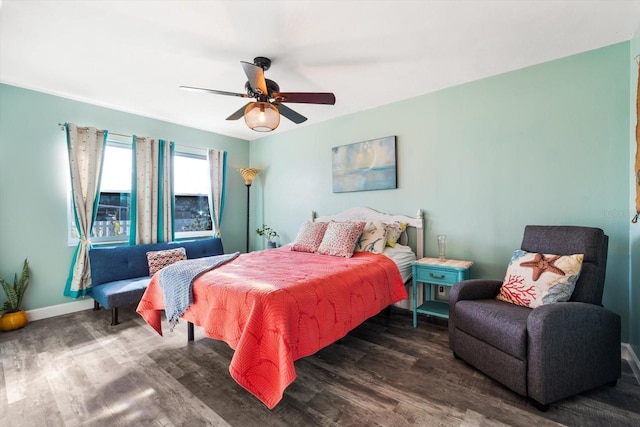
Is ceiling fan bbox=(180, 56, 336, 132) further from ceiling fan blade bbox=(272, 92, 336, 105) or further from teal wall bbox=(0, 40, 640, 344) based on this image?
teal wall bbox=(0, 40, 640, 344)

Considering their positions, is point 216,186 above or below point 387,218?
above

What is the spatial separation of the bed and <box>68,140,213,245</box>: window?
1.76 m

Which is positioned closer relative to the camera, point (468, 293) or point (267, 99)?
point (468, 293)

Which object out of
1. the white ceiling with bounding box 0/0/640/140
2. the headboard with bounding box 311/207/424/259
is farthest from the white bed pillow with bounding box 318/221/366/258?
the white ceiling with bounding box 0/0/640/140

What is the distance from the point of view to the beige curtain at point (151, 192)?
381cm

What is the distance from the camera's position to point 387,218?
351cm

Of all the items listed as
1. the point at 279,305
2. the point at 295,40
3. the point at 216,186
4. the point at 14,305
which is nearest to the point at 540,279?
the point at 279,305

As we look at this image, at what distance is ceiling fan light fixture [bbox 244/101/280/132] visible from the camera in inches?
91.4

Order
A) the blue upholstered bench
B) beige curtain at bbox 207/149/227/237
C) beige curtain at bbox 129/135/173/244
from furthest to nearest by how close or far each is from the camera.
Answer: beige curtain at bbox 207/149/227/237, beige curtain at bbox 129/135/173/244, the blue upholstered bench

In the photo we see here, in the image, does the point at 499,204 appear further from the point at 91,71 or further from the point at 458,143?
the point at 91,71

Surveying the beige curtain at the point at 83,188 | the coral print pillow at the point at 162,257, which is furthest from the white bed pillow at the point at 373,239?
the beige curtain at the point at 83,188

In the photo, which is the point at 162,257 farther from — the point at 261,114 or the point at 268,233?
the point at 261,114

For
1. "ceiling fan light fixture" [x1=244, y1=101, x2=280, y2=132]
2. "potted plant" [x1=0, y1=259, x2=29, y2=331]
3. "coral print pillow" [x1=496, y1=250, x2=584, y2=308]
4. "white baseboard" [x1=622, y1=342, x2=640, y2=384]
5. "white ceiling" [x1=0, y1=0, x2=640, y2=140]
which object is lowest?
"white baseboard" [x1=622, y1=342, x2=640, y2=384]

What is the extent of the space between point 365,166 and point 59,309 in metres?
4.07
